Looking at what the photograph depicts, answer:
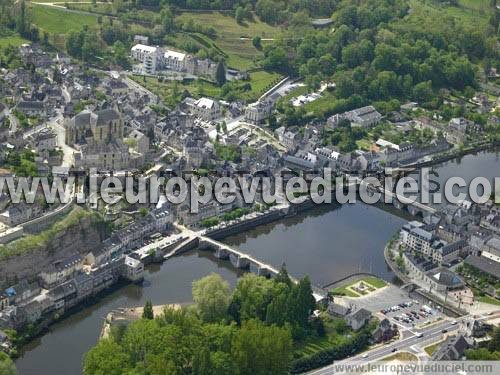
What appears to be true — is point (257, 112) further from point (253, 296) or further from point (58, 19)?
point (253, 296)

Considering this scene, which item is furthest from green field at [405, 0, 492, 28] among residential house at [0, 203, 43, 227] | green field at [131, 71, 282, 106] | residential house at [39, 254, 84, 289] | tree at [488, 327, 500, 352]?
residential house at [39, 254, 84, 289]

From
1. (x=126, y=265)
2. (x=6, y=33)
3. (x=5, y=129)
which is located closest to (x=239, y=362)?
(x=126, y=265)

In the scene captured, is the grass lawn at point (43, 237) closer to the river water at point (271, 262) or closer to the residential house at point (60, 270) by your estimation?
the residential house at point (60, 270)

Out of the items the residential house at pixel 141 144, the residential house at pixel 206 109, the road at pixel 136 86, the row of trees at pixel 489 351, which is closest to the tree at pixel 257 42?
the road at pixel 136 86

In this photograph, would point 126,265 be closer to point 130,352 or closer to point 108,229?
point 108,229

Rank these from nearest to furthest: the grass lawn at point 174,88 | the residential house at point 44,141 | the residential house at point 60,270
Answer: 1. the residential house at point 60,270
2. the residential house at point 44,141
3. the grass lawn at point 174,88

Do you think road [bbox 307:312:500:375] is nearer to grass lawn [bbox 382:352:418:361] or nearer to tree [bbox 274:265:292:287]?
grass lawn [bbox 382:352:418:361]

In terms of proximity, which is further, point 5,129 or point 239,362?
point 5,129

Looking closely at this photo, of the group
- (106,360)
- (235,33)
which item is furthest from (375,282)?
(235,33)
